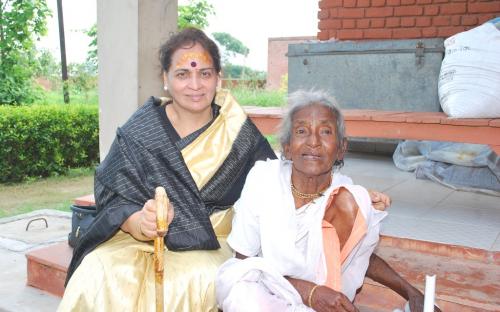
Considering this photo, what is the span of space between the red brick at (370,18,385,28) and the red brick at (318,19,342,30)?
38cm

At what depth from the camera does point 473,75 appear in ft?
11.0

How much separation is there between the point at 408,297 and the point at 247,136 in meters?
1.05

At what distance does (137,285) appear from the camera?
2.24m

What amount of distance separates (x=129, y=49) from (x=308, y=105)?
168cm

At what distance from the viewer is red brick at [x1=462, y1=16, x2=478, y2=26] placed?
5.32 meters

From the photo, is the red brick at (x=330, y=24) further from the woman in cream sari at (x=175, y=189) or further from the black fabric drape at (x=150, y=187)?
the black fabric drape at (x=150, y=187)

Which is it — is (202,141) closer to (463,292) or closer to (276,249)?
(276,249)

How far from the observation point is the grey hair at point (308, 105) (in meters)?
2.20

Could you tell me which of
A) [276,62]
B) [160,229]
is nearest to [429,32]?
[160,229]

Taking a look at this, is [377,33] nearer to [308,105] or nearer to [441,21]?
Result: [441,21]

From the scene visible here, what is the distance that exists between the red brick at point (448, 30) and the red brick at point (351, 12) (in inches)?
34.4

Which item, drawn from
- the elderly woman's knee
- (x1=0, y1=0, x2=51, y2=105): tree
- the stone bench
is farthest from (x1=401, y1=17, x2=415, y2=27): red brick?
(x1=0, y1=0, x2=51, y2=105): tree

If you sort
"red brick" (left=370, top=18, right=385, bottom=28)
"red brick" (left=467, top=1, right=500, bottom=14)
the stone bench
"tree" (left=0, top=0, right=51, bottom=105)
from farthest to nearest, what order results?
"tree" (left=0, top=0, right=51, bottom=105) → "red brick" (left=370, top=18, right=385, bottom=28) → "red brick" (left=467, top=1, right=500, bottom=14) → the stone bench

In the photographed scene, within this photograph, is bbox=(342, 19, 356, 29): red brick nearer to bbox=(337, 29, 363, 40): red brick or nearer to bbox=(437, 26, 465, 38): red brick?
bbox=(337, 29, 363, 40): red brick
